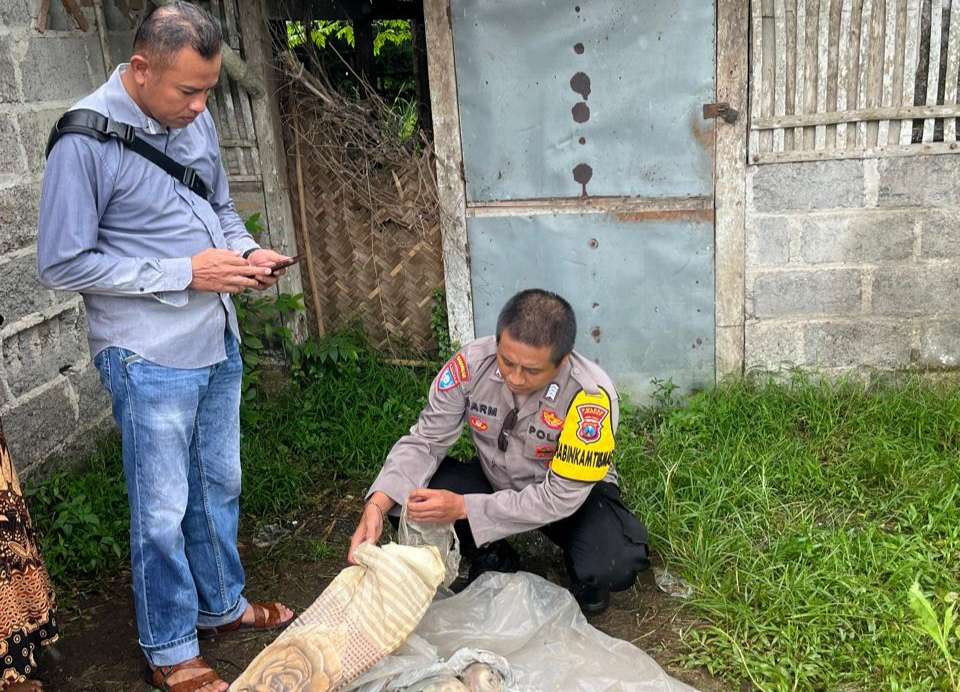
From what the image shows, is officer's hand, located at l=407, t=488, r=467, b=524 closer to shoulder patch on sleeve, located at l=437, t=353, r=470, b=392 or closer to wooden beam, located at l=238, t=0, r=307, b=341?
shoulder patch on sleeve, located at l=437, t=353, r=470, b=392

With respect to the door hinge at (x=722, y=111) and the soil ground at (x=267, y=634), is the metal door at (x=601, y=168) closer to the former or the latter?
the door hinge at (x=722, y=111)

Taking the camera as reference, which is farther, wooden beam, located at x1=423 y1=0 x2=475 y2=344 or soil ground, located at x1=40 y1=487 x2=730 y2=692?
wooden beam, located at x1=423 y1=0 x2=475 y2=344

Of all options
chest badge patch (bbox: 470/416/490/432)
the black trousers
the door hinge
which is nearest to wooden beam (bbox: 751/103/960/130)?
the door hinge

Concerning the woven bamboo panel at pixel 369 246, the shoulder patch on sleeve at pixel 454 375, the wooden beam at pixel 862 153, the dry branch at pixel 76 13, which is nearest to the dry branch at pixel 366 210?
the woven bamboo panel at pixel 369 246

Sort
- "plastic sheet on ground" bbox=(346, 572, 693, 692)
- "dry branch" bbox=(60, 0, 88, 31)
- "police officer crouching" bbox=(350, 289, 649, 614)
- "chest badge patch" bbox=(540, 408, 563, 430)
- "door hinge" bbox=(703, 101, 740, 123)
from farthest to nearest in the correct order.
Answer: "door hinge" bbox=(703, 101, 740, 123)
"dry branch" bbox=(60, 0, 88, 31)
"chest badge patch" bbox=(540, 408, 563, 430)
"police officer crouching" bbox=(350, 289, 649, 614)
"plastic sheet on ground" bbox=(346, 572, 693, 692)

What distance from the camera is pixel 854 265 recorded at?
4633mm

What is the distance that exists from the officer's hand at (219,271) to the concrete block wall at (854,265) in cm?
273

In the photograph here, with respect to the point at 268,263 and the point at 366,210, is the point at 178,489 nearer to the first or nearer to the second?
the point at 268,263

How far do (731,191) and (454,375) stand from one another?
200 cm

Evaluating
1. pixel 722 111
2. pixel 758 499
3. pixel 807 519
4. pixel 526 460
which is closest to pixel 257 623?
pixel 526 460

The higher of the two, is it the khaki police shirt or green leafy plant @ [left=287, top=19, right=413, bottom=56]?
green leafy plant @ [left=287, top=19, right=413, bottom=56]

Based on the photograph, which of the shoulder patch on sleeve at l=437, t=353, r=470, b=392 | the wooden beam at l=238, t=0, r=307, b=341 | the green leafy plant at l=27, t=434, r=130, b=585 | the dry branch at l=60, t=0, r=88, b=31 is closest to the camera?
the shoulder patch on sleeve at l=437, t=353, r=470, b=392

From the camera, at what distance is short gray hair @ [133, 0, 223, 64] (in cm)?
257

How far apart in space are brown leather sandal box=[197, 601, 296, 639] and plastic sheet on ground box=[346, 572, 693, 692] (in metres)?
0.68
